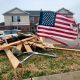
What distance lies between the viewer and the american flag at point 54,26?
30.8 ft

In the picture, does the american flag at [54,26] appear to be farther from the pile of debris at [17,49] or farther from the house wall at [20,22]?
the house wall at [20,22]

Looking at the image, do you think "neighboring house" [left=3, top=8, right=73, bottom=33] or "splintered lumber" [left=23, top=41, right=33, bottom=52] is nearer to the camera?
"splintered lumber" [left=23, top=41, right=33, bottom=52]

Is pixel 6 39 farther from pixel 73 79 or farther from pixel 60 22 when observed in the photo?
pixel 73 79

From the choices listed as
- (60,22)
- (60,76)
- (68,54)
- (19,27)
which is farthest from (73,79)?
(19,27)

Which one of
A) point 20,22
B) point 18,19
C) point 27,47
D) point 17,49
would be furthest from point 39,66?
point 20,22

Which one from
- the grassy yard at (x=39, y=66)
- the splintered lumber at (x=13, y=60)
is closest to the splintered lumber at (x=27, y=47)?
the grassy yard at (x=39, y=66)

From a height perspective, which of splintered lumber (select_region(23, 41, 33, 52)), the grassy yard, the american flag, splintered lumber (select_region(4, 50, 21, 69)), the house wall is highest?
the american flag

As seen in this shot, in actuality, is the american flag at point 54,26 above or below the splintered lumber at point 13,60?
above

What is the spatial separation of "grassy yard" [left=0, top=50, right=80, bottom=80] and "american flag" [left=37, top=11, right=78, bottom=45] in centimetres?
104

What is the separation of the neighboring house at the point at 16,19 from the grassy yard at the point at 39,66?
146ft

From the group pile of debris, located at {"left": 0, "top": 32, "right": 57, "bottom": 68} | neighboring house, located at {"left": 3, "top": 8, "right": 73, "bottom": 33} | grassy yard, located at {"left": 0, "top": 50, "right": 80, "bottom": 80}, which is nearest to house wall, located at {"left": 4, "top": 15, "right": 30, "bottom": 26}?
neighboring house, located at {"left": 3, "top": 8, "right": 73, "bottom": 33}

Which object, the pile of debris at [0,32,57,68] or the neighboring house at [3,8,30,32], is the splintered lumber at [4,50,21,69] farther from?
the neighboring house at [3,8,30,32]

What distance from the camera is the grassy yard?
6405 mm

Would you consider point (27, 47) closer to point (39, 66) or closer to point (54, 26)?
point (54, 26)
